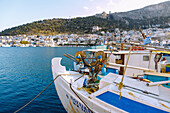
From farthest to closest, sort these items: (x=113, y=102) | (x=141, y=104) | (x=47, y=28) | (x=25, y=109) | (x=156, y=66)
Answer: (x=47, y=28) < (x=156, y=66) < (x=25, y=109) < (x=113, y=102) < (x=141, y=104)

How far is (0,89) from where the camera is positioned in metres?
10.5

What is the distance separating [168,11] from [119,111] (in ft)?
680

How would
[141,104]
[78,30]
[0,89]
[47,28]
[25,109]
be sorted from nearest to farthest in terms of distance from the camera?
[141,104] < [25,109] < [0,89] < [78,30] < [47,28]

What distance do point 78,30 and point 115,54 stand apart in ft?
569

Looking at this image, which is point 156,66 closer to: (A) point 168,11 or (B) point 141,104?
(B) point 141,104

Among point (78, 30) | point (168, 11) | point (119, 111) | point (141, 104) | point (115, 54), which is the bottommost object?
point (119, 111)

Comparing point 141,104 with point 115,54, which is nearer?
point 141,104

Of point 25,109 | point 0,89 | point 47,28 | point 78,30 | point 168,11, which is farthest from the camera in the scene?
point 47,28

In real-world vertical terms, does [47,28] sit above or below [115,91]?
above

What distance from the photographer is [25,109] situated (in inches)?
277

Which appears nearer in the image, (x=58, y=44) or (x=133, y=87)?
(x=133, y=87)

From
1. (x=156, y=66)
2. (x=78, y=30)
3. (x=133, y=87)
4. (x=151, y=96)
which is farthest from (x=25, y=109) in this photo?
(x=78, y=30)

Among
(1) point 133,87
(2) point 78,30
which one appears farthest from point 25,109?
(2) point 78,30

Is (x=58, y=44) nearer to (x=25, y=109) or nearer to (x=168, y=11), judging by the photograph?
(x=25, y=109)
